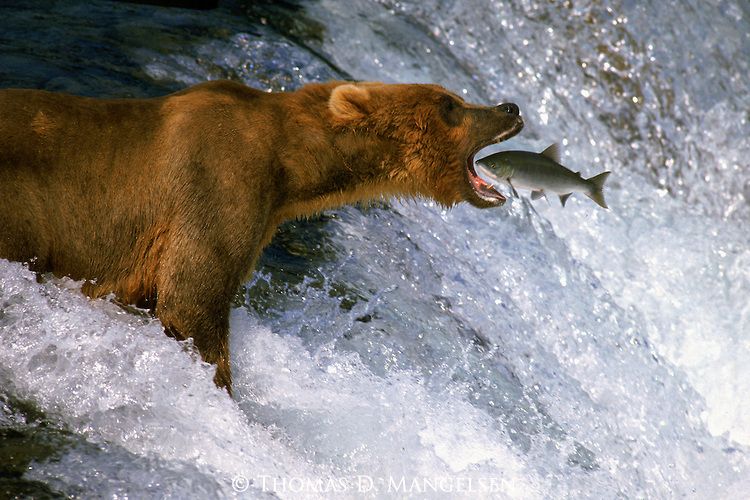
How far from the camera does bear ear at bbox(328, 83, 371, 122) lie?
421cm

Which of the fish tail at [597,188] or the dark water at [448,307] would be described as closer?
the dark water at [448,307]

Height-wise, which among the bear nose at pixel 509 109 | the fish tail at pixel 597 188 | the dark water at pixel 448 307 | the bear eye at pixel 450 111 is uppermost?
the bear nose at pixel 509 109

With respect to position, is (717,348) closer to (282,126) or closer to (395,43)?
(395,43)

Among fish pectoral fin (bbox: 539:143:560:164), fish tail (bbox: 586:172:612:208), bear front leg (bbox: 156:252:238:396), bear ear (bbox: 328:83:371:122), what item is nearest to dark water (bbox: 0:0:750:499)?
bear front leg (bbox: 156:252:238:396)

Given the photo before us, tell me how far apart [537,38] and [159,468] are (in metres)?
5.74

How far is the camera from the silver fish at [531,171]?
196 inches

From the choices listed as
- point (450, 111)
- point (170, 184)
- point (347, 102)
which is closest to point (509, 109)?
point (450, 111)

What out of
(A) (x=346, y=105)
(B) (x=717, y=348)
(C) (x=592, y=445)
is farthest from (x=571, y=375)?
(A) (x=346, y=105)

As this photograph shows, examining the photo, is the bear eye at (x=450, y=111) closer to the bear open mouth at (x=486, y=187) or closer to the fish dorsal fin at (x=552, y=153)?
the bear open mouth at (x=486, y=187)

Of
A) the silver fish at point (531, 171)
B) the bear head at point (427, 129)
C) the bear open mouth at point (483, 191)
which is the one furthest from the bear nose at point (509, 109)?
the silver fish at point (531, 171)

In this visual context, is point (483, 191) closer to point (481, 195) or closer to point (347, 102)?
point (481, 195)

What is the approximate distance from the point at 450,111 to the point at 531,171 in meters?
0.82

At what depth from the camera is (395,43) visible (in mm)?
7551

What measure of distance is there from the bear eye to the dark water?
110cm
